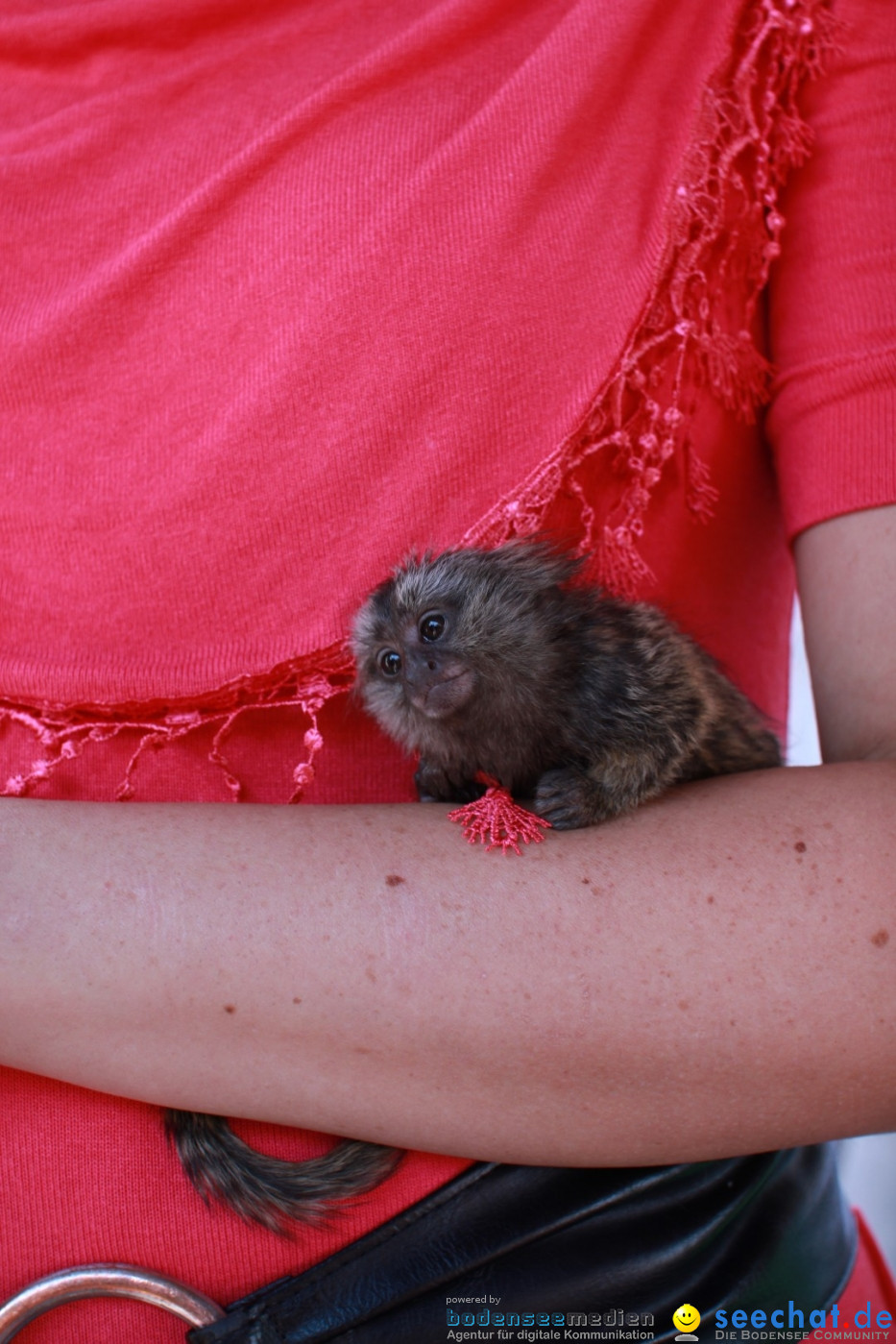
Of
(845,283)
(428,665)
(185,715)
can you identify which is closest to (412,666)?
(428,665)

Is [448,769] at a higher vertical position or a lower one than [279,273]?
lower

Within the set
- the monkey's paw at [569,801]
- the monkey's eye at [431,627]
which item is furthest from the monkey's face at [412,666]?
the monkey's paw at [569,801]

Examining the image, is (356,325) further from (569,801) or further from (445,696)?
(569,801)

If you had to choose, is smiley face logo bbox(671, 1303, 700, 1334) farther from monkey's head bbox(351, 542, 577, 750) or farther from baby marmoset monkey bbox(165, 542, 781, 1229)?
monkey's head bbox(351, 542, 577, 750)

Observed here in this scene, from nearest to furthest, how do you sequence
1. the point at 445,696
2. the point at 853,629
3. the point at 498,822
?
the point at 498,822 < the point at 853,629 < the point at 445,696

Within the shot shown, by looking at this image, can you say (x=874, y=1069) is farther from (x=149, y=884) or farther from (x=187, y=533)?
(x=187, y=533)

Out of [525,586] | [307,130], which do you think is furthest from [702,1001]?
[307,130]
